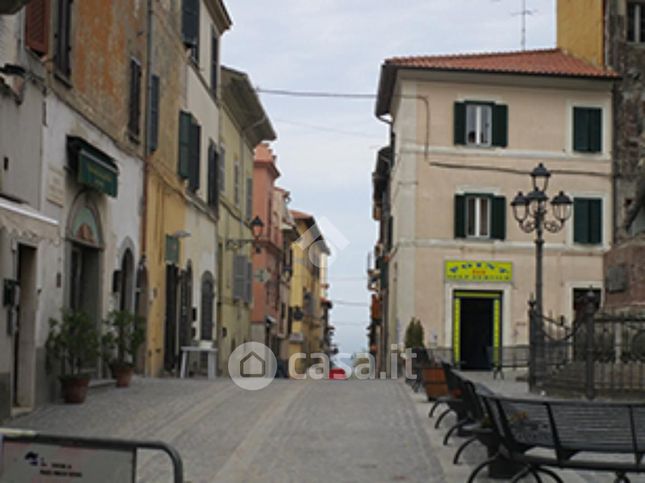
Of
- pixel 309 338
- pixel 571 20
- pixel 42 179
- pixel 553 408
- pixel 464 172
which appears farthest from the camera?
pixel 309 338

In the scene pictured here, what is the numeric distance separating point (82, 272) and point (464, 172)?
17.7 meters

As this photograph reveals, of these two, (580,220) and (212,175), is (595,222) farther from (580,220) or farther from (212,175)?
(212,175)

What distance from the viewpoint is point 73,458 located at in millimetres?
5434

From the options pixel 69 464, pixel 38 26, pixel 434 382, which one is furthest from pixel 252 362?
pixel 69 464

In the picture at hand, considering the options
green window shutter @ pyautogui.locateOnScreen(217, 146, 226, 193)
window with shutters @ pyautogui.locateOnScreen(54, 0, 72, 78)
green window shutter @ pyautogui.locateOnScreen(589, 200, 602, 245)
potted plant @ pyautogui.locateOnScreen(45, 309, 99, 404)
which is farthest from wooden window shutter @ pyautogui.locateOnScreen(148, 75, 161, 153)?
green window shutter @ pyautogui.locateOnScreen(589, 200, 602, 245)

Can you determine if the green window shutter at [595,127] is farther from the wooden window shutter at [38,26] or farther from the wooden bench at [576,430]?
the wooden bench at [576,430]

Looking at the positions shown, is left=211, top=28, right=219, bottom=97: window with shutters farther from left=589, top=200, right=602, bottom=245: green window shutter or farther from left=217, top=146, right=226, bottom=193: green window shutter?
left=589, top=200, right=602, bottom=245: green window shutter

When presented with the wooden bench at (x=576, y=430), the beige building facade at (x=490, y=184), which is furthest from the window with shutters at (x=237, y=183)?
the wooden bench at (x=576, y=430)

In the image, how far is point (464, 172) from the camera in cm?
3394

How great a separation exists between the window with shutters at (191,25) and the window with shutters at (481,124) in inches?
360

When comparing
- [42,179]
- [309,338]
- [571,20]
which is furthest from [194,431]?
[309,338]

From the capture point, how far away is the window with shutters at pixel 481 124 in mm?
33875

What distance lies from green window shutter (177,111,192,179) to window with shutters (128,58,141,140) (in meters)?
4.61

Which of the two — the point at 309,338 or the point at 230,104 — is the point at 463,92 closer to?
the point at 230,104
